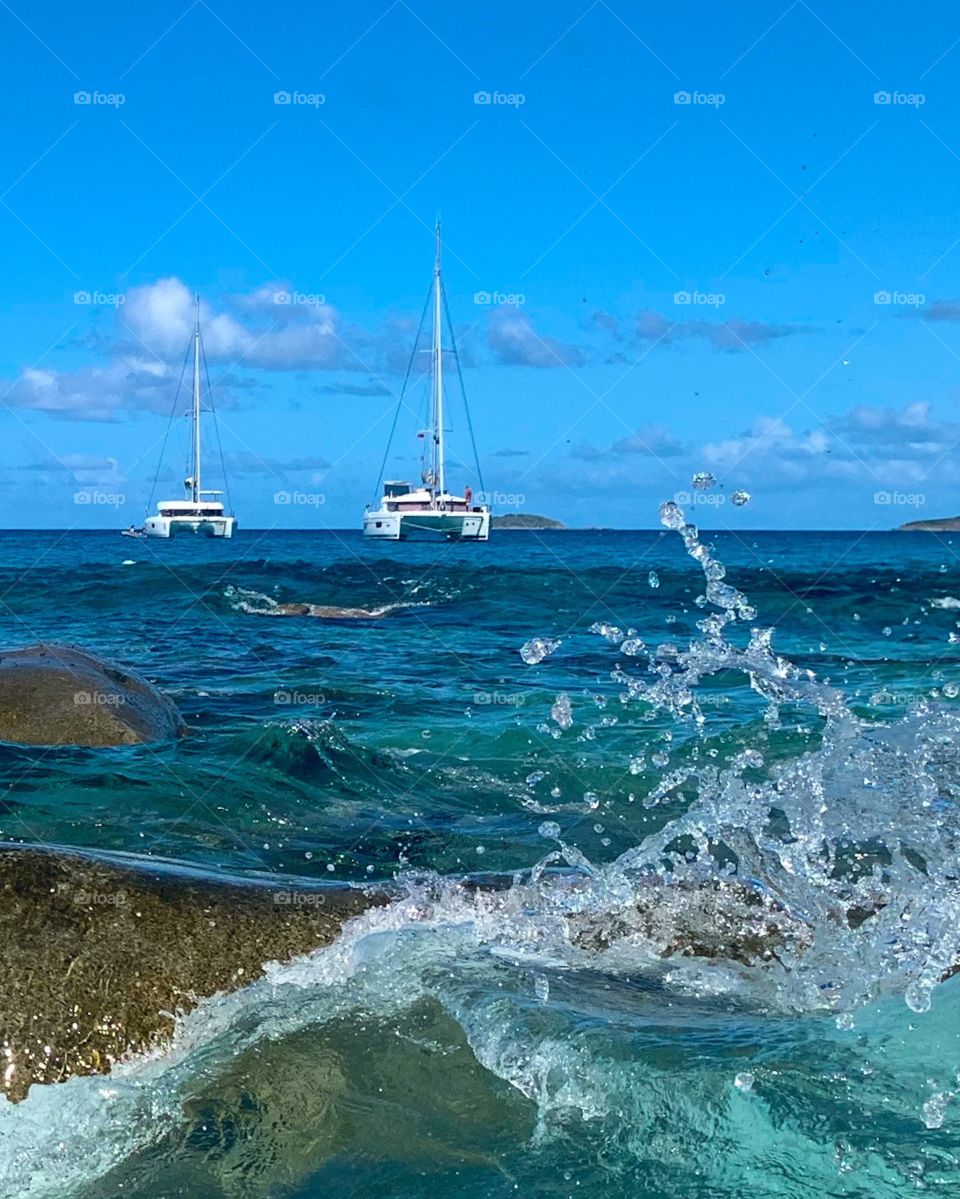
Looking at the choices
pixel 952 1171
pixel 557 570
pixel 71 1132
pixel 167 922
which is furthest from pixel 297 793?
pixel 557 570

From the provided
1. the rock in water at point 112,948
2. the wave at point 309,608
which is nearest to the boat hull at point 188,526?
the wave at point 309,608

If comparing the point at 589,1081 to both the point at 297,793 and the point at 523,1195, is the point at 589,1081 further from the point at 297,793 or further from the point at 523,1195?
the point at 297,793

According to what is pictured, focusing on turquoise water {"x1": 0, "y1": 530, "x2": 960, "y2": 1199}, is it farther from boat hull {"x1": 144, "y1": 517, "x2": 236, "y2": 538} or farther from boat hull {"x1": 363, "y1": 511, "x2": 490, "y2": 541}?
boat hull {"x1": 144, "y1": 517, "x2": 236, "y2": 538}

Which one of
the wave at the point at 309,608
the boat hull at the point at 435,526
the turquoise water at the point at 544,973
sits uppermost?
the boat hull at the point at 435,526

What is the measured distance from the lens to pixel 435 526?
6700 cm

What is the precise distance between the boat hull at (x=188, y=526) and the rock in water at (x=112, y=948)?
245 ft

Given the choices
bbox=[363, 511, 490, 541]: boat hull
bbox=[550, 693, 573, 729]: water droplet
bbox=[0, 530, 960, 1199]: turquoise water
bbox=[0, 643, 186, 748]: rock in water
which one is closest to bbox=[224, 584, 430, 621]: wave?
bbox=[0, 530, 960, 1199]: turquoise water

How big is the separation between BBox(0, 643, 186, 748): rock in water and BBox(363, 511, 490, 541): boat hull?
5563 cm

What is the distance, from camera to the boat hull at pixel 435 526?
66.8 metres

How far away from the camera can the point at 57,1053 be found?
153 inches

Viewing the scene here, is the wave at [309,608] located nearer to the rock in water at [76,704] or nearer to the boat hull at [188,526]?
the rock in water at [76,704]

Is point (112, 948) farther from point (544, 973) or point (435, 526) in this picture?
point (435, 526)

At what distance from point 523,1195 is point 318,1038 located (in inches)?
37.9

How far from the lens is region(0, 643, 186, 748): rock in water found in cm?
996
